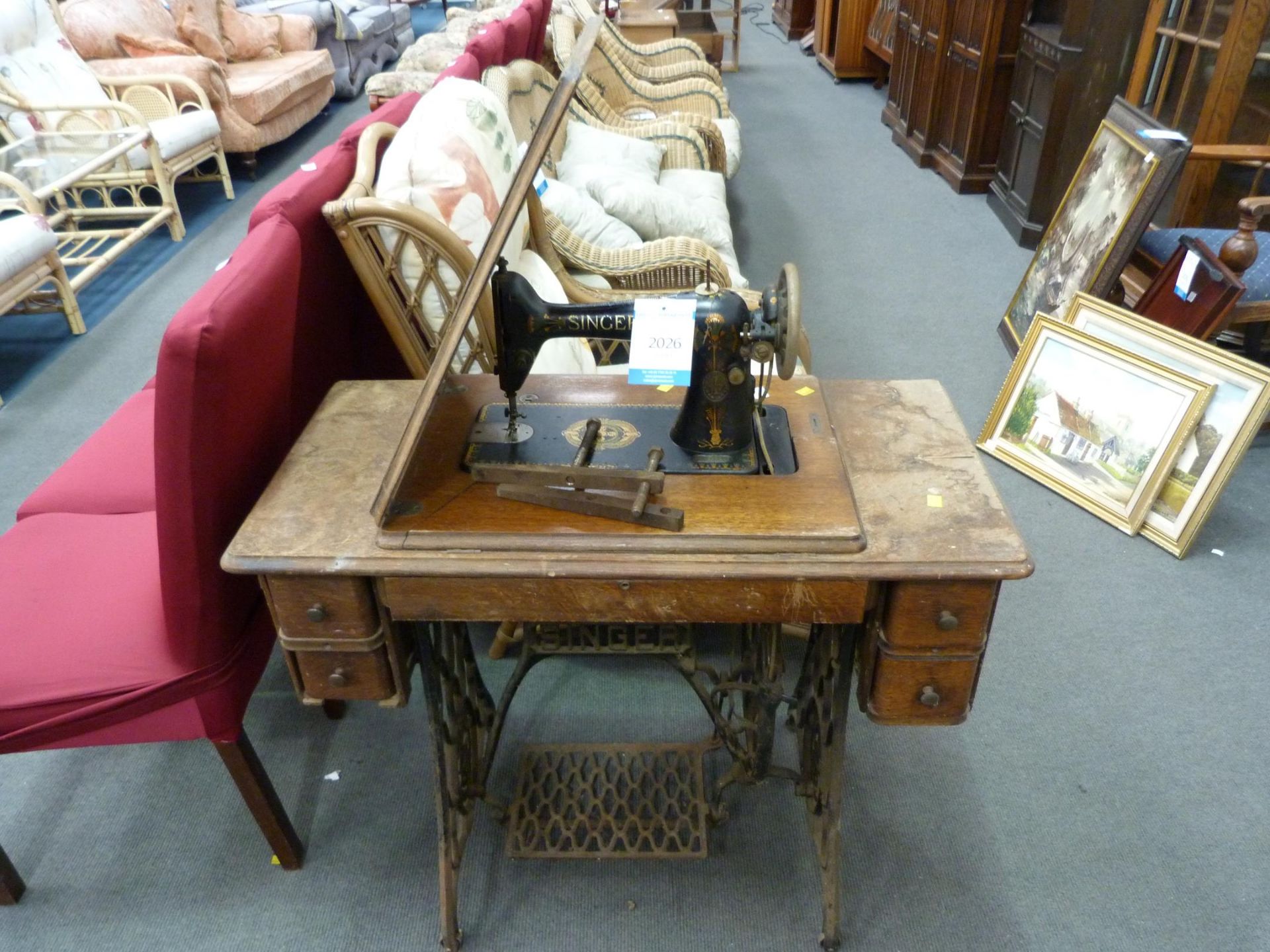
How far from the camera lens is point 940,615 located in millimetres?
1022

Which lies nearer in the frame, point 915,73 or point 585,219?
point 585,219

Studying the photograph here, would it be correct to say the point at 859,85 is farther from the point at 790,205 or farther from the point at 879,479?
the point at 879,479

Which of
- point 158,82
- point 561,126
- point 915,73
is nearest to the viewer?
point 561,126

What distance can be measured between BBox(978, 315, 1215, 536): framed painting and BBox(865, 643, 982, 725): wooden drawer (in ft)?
4.39

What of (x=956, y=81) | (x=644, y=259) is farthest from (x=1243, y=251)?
(x=956, y=81)

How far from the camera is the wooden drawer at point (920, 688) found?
108 centimetres

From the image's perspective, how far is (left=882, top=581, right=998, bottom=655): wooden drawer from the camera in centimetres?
100

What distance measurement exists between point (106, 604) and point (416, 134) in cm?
101

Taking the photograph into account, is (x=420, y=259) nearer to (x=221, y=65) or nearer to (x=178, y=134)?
(x=178, y=134)

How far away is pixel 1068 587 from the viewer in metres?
2.03

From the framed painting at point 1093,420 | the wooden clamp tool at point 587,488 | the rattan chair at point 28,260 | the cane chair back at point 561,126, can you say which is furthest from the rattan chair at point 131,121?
the framed painting at point 1093,420

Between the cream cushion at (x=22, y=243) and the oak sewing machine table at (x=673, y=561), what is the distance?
2.10m

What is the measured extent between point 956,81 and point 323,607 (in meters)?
4.29

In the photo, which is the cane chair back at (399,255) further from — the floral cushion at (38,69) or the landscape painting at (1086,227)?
the floral cushion at (38,69)
